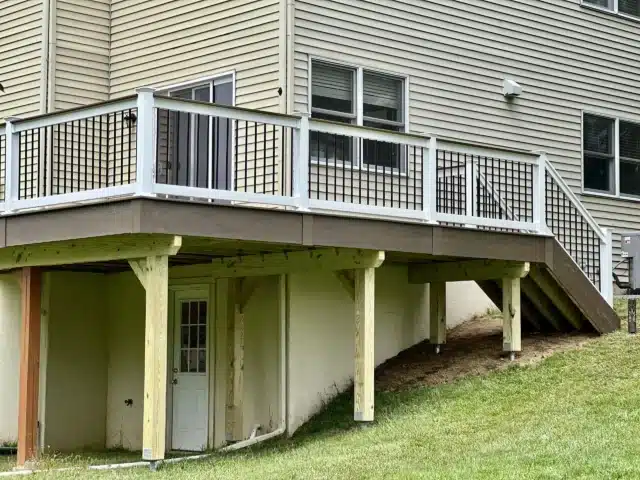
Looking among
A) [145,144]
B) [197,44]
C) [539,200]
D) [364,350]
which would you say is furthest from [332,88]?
[145,144]

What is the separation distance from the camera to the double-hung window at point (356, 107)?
48.0 ft

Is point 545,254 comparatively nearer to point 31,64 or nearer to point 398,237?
point 398,237

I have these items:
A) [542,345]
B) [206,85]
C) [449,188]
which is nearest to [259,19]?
[206,85]

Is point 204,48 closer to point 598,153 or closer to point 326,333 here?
point 326,333

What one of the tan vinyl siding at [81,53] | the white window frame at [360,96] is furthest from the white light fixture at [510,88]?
the tan vinyl siding at [81,53]

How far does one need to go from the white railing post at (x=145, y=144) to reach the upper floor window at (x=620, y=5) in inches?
370

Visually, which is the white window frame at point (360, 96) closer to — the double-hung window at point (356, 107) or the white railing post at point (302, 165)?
the double-hung window at point (356, 107)

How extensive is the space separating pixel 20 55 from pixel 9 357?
4420 mm

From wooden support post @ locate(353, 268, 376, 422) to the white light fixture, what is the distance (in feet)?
15.8

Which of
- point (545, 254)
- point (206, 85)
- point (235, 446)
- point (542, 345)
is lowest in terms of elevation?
point (235, 446)

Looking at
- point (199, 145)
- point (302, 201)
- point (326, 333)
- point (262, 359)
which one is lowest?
point (262, 359)

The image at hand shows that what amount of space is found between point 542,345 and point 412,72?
401 centimetres

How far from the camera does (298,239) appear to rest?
40.9ft

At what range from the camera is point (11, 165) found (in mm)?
12625
